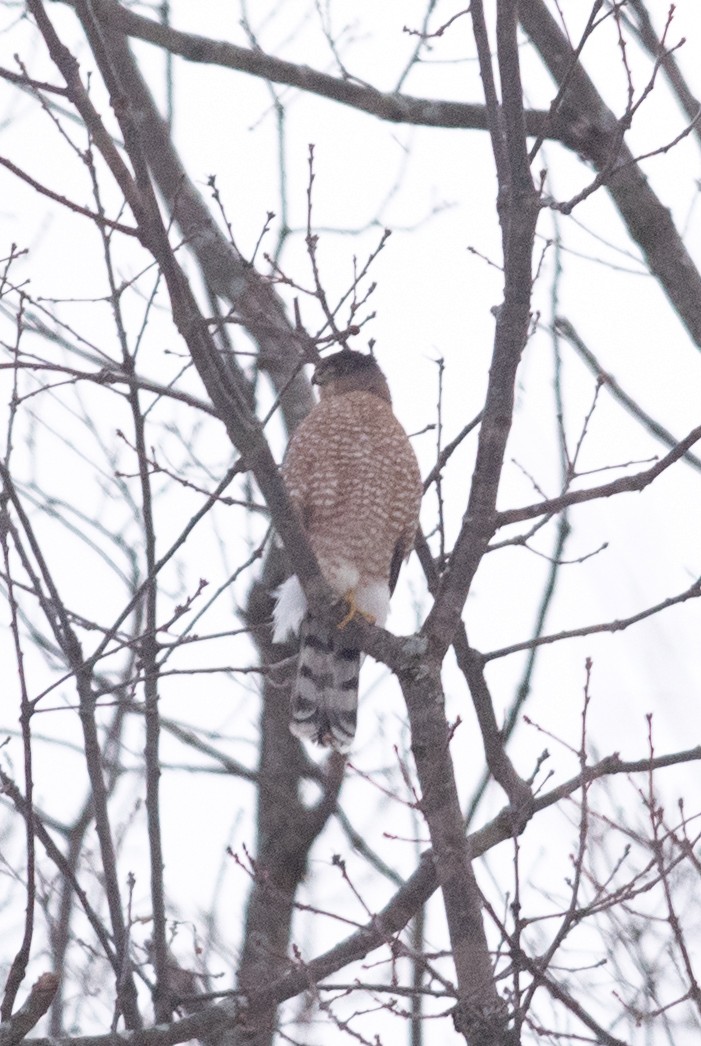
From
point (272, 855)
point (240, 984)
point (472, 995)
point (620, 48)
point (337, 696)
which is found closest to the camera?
point (472, 995)

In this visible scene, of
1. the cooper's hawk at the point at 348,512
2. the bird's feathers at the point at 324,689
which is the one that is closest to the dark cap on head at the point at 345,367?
the cooper's hawk at the point at 348,512

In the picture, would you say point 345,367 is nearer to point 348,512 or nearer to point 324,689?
point 348,512

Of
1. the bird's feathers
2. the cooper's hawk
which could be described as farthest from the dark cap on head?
the bird's feathers

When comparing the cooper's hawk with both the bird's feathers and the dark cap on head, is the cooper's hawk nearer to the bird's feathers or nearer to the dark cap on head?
the bird's feathers

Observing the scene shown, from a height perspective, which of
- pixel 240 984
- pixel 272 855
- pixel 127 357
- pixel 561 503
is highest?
pixel 127 357

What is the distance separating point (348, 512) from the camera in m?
4.92

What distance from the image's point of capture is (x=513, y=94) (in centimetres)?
316

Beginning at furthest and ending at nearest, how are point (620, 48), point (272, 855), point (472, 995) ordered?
point (272, 855)
point (620, 48)
point (472, 995)

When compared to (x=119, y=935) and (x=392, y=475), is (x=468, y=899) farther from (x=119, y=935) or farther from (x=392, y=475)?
(x=392, y=475)

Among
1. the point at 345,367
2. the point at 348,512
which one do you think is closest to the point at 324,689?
the point at 348,512

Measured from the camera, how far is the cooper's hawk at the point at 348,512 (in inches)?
188

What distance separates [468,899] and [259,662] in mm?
2514

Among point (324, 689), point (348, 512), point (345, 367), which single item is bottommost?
point (324, 689)

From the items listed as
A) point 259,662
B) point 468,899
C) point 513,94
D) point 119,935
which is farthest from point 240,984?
point 513,94
